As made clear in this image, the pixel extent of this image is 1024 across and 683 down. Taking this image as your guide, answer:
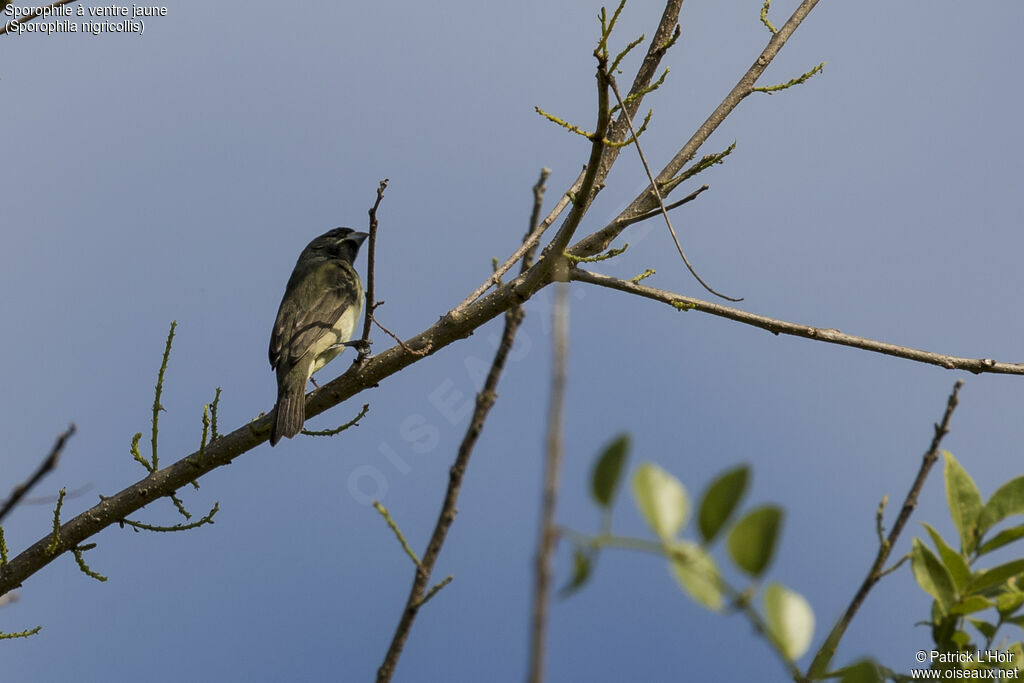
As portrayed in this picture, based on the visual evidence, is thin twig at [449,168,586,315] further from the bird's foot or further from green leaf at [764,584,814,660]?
green leaf at [764,584,814,660]

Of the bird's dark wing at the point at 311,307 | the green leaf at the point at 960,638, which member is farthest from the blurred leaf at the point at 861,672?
the bird's dark wing at the point at 311,307

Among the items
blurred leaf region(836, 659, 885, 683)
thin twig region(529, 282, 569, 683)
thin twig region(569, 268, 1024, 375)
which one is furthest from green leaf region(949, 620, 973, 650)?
thin twig region(569, 268, 1024, 375)

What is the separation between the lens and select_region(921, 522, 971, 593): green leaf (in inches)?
60.5

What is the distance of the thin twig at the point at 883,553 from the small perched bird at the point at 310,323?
4.85m

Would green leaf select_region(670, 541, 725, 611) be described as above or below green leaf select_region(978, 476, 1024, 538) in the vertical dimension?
above

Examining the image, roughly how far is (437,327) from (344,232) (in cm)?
563

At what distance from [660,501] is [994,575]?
2.49 ft

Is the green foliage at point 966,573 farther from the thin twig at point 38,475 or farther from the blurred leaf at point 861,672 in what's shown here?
the thin twig at point 38,475

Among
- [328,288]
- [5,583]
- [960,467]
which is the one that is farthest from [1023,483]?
[328,288]

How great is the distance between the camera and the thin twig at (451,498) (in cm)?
276

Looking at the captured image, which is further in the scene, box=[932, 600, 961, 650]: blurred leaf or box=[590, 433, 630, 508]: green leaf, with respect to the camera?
box=[932, 600, 961, 650]: blurred leaf

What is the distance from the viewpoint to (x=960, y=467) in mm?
1544

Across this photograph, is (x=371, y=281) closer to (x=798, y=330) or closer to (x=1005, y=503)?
(x=798, y=330)

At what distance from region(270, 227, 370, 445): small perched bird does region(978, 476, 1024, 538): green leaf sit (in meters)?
4.96
